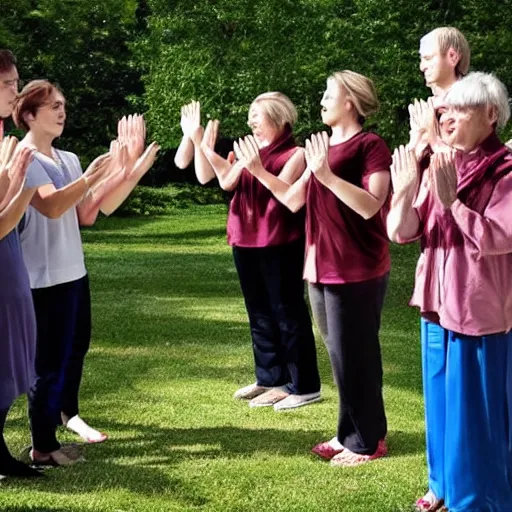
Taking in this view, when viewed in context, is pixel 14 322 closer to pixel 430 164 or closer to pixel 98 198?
pixel 98 198

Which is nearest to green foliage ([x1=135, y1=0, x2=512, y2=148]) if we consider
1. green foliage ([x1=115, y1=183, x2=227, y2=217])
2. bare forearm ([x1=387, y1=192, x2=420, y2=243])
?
green foliage ([x1=115, y1=183, x2=227, y2=217])

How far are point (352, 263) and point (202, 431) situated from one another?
1.79 m

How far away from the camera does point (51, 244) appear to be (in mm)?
6852

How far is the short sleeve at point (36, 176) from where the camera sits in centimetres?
612

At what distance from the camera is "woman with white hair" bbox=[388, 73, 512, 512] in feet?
16.6

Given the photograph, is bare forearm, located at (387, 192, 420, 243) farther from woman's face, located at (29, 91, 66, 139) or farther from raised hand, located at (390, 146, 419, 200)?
woman's face, located at (29, 91, 66, 139)

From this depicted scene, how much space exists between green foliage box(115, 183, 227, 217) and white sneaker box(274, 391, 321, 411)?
28.0m

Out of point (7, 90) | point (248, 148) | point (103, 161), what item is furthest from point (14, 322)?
point (248, 148)

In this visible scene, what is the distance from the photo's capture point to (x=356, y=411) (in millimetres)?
6773

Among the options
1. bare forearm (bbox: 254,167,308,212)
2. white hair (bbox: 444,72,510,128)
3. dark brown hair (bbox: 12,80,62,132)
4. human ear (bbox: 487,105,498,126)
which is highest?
dark brown hair (bbox: 12,80,62,132)

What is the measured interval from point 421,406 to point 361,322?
7.29 ft

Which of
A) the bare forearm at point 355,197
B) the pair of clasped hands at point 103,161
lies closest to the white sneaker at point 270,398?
the pair of clasped hands at point 103,161

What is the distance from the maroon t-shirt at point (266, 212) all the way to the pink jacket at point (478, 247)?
3.09 meters

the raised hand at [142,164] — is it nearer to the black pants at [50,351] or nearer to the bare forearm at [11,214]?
the black pants at [50,351]
